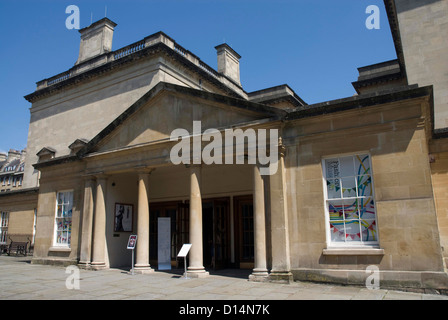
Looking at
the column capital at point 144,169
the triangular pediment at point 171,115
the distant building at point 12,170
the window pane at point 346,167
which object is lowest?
the window pane at point 346,167

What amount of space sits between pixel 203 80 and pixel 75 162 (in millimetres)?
12604

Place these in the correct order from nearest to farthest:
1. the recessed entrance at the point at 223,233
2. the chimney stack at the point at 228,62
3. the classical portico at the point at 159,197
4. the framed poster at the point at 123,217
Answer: the classical portico at the point at 159,197
the recessed entrance at the point at 223,233
the framed poster at the point at 123,217
the chimney stack at the point at 228,62

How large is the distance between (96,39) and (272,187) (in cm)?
2129

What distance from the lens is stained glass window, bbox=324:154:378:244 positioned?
8688 millimetres

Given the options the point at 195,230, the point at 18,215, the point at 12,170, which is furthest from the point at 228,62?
the point at 12,170

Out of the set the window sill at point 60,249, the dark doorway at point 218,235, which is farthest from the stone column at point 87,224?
the dark doorway at point 218,235

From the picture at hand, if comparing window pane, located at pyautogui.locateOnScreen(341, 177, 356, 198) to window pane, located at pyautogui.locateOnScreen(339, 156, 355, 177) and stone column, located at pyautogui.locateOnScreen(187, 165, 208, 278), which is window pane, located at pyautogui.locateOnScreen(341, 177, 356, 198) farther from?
stone column, located at pyautogui.locateOnScreen(187, 165, 208, 278)

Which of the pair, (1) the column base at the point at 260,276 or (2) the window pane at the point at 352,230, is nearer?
(2) the window pane at the point at 352,230

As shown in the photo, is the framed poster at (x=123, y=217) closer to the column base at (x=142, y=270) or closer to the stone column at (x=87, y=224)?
the stone column at (x=87, y=224)

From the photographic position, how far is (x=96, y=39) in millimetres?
25734

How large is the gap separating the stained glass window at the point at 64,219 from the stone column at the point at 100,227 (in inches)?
84.3

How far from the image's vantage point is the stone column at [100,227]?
508 inches
